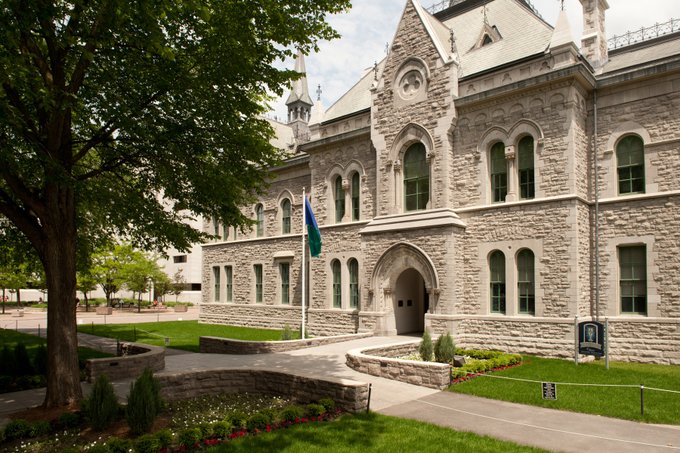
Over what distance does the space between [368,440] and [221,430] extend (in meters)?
2.60

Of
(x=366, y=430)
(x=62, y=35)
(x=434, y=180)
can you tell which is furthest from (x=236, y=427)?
(x=434, y=180)

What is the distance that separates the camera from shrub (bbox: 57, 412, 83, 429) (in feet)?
32.5

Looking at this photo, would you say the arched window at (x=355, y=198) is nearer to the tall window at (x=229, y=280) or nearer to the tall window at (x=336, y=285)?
the tall window at (x=336, y=285)

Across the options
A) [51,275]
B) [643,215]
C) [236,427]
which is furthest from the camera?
[643,215]

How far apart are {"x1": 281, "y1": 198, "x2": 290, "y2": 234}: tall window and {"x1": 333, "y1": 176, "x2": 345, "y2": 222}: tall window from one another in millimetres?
4988

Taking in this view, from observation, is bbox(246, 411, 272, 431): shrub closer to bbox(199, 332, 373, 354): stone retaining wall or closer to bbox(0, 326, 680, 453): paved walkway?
bbox(0, 326, 680, 453): paved walkway

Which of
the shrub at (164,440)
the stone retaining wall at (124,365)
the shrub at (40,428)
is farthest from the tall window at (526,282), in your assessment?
the shrub at (40,428)

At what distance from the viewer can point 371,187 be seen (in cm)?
2561

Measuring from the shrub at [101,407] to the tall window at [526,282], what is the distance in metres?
15.2

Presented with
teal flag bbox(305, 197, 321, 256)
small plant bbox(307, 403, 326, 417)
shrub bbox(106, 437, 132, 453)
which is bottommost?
small plant bbox(307, 403, 326, 417)

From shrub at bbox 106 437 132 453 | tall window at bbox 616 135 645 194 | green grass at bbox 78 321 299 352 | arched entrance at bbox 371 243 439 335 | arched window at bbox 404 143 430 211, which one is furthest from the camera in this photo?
green grass at bbox 78 321 299 352

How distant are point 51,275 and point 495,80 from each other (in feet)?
57.8

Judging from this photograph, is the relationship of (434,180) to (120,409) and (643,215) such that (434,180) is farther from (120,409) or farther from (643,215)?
(120,409)

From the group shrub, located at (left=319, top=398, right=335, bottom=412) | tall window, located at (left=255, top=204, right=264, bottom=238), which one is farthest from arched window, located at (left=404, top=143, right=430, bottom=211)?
shrub, located at (left=319, top=398, right=335, bottom=412)
